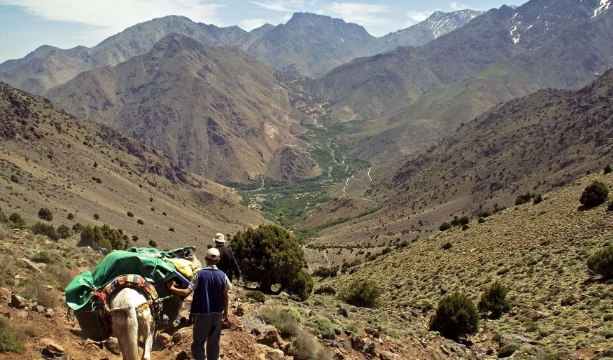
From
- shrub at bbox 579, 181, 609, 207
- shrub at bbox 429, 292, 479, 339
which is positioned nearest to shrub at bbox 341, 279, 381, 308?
shrub at bbox 429, 292, 479, 339

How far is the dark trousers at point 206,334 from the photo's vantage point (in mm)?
9469

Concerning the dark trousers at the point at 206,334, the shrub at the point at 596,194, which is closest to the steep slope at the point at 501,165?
the shrub at the point at 596,194

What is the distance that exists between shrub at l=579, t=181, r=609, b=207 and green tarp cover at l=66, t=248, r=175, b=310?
128 ft

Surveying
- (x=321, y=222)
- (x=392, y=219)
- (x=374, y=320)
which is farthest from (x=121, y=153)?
(x=374, y=320)

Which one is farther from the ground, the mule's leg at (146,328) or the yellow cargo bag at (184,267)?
the yellow cargo bag at (184,267)

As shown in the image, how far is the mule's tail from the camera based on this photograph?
824 cm

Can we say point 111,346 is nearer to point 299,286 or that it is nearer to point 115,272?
point 115,272

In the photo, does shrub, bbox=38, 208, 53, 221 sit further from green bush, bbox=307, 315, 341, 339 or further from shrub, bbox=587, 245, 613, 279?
shrub, bbox=587, 245, 613, 279

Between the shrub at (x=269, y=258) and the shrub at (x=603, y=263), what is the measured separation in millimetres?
18396

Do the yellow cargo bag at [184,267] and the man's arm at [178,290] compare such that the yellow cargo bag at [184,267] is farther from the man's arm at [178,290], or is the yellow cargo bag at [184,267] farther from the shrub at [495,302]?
the shrub at [495,302]

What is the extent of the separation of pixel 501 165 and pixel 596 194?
10982 cm

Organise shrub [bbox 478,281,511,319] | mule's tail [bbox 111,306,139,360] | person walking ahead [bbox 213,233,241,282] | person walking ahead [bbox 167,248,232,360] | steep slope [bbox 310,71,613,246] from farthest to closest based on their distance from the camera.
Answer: steep slope [bbox 310,71,613,246], shrub [bbox 478,281,511,319], person walking ahead [bbox 213,233,241,282], person walking ahead [bbox 167,248,232,360], mule's tail [bbox 111,306,139,360]

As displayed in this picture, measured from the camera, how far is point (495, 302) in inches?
1053

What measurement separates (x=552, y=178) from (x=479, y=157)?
5379cm
